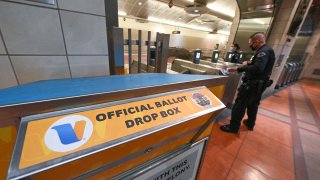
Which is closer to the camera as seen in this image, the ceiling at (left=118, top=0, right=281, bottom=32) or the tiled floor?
the tiled floor

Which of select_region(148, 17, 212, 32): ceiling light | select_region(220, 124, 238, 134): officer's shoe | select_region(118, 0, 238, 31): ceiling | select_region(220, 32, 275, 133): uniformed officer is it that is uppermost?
select_region(118, 0, 238, 31): ceiling

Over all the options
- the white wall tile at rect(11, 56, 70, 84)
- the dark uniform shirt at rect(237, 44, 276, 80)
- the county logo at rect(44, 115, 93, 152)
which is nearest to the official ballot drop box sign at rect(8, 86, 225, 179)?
the county logo at rect(44, 115, 93, 152)

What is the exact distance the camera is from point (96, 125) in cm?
50

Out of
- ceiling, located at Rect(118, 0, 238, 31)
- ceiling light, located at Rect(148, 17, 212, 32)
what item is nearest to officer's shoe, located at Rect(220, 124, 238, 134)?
ceiling, located at Rect(118, 0, 238, 31)

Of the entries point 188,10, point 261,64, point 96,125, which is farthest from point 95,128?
point 188,10

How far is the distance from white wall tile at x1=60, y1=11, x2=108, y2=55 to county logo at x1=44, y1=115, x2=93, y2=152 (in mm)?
749

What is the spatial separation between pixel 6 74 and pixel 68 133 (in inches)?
32.2

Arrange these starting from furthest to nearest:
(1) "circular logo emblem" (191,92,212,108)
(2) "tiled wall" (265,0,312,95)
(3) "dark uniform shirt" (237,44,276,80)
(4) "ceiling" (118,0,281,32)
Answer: (4) "ceiling" (118,0,281,32) < (2) "tiled wall" (265,0,312,95) < (3) "dark uniform shirt" (237,44,276,80) < (1) "circular logo emblem" (191,92,212,108)

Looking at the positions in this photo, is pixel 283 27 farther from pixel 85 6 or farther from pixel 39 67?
pixel 39 67

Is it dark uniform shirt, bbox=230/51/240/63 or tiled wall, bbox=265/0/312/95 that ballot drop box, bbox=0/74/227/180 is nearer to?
dark uniform shirt, bbox=230/51/240/63

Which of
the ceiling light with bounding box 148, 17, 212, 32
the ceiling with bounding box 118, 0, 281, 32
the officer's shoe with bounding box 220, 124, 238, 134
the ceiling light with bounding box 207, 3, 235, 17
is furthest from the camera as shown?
the ceiling light with bounding box 148, 17, 212, 32

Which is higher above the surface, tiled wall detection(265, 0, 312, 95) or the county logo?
tiled wall detection(265, 0, 312, 95)

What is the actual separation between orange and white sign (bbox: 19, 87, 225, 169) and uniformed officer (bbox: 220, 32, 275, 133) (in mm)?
1962

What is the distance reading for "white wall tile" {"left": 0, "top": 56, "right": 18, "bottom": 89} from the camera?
32.4 inches
